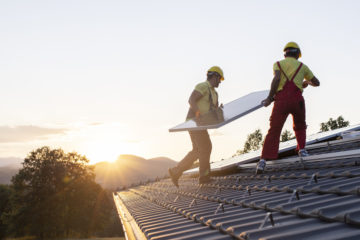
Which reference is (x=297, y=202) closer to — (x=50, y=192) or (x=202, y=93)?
(x=202, y=93)

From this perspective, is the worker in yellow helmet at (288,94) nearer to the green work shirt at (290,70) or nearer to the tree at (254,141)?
the green work shirt at (290,70)

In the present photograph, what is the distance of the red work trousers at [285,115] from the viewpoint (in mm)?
5391

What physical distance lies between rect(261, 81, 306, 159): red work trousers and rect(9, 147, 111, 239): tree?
50983mm

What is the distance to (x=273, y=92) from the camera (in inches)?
213

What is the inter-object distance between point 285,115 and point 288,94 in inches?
13.5

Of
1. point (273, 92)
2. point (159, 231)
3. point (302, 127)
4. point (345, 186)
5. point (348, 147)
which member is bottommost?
point (159, 231)

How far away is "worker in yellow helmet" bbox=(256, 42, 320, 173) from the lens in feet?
17.6

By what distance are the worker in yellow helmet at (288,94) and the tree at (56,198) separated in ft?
168

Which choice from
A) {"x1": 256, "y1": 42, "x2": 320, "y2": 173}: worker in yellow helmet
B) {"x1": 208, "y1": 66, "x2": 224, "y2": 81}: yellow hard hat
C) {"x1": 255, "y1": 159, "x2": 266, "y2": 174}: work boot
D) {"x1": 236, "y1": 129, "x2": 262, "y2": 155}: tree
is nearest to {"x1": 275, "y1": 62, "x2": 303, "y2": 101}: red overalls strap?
{"x1": 256, "y1": 42, "x2": 320, "y2": 173}: worker in yellow helmet

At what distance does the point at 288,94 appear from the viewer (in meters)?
5.38

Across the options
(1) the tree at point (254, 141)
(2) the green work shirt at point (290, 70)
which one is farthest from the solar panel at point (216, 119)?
(1) the tree at point (254, 141)

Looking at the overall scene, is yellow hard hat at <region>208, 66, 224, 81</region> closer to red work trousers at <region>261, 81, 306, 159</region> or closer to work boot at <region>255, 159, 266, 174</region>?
red work trousers at <region>261, 81, 306, 159</region>

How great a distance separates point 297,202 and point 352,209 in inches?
29.8

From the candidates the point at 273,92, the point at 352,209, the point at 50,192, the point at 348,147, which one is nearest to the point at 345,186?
the point at 352,209
